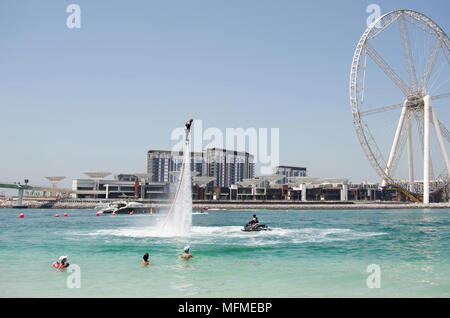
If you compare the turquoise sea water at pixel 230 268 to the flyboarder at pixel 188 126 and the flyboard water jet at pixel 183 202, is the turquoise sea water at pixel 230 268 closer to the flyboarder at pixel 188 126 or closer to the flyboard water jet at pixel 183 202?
the flyboard water jet at pixel 183 202

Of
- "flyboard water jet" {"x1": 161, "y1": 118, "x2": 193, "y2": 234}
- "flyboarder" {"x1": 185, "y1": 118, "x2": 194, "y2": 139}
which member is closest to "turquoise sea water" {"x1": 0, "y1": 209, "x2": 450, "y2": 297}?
"flyboard water jet" {"x1": 161, "y1": 118, "x2": 193, "y2": 234}

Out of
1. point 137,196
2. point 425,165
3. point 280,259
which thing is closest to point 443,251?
point 280,259

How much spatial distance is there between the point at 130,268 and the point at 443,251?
23918 millimetres

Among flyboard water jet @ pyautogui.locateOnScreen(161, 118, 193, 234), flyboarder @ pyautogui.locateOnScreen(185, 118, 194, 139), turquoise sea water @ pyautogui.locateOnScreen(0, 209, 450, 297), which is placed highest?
flyboarder @ pyautogui.locateOnScreen(185, 118, 194, 139)

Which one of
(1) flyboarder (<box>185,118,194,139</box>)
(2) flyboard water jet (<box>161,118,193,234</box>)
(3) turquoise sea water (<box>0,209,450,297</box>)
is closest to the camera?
(3) turquoise sea water (<box>0,209,450,297</box>)

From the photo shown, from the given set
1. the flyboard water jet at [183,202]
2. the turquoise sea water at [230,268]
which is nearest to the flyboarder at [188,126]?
the flyboard water jet at [183,202]

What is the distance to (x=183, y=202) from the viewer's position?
116 ft

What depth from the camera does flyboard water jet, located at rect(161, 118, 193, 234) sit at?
105ft

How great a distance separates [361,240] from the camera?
121ft

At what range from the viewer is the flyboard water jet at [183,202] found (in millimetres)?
31891

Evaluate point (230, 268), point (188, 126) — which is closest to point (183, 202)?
point (188, 126)

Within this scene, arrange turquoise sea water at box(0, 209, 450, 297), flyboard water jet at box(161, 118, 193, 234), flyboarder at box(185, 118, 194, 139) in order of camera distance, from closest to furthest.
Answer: turquoise sea water at box(0, 209, 450, 297) < flyboarder at box(185, 118, 194, 139) < flyboard water jet at box(161, 118, 193, 234)

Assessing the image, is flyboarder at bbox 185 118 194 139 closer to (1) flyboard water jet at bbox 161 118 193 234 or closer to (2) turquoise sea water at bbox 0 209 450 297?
(1) flyboard water jet at bbox 161 118 193 234

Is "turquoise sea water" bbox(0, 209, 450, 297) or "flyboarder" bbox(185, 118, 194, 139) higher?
"flyboarder" bbox(185, 118, 194, 139)
